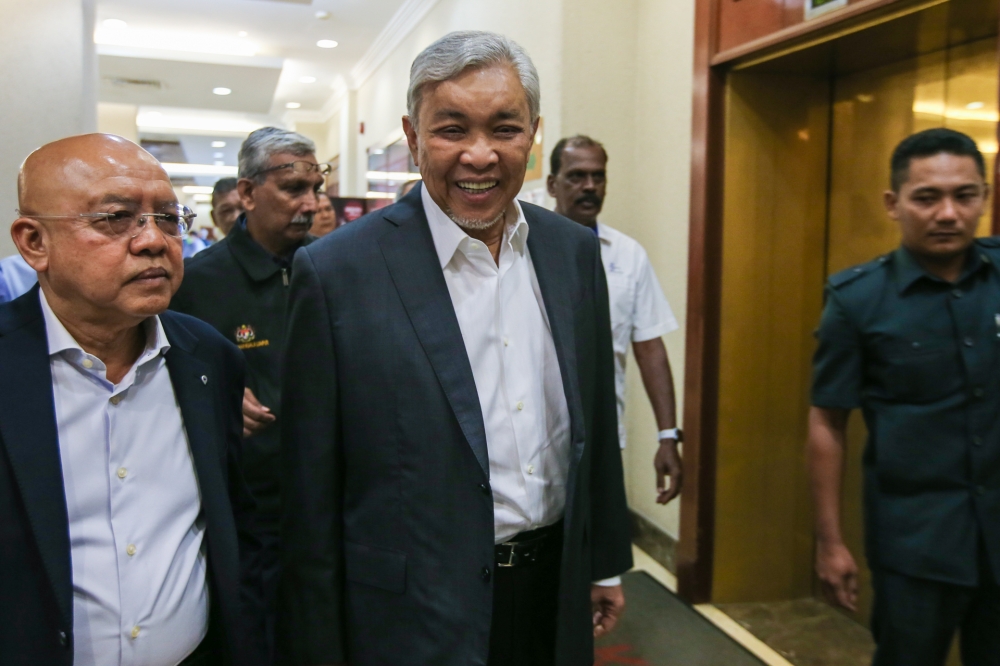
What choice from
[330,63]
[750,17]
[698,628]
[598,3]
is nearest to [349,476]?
[698,628]

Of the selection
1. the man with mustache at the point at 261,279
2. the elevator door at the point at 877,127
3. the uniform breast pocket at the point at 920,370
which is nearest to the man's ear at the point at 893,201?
the uniform breast pocket at the point at 920,370

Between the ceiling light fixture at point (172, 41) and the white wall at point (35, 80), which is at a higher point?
the ceiling light fixture at point (172, 41)

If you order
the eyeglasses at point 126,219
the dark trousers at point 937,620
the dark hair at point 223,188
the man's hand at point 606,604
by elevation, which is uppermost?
the dark hair at point 223,188

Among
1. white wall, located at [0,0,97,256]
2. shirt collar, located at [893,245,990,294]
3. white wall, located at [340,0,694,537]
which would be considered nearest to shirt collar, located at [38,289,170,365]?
shirt collar, located at [893,245,990,294]

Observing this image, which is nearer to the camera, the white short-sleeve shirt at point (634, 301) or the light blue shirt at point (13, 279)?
the light blue shirt at point (13, 279)

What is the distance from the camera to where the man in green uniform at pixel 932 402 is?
189cm

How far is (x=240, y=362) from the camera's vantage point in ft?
5.42

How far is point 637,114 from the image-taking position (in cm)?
414

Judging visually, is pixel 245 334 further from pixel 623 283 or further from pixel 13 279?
pixel 623 283

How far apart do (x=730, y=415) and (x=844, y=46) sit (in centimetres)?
152

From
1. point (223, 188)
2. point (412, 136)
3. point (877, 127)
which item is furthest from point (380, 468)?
point (223, 188)

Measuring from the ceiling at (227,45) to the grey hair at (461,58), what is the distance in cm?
585

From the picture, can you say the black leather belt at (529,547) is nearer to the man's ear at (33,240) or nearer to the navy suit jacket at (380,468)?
the navy suit jacket at (380,468)

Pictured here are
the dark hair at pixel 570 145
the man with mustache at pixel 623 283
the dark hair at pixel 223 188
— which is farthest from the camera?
the dark hair at pixel 223 188
